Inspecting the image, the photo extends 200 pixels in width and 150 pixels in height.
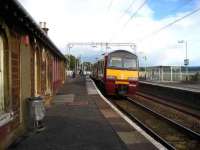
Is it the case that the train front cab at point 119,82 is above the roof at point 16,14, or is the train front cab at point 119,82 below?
below

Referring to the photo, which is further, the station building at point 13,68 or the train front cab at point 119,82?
the train front cab at point 119,82

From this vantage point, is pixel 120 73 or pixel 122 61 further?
pixel 122 61

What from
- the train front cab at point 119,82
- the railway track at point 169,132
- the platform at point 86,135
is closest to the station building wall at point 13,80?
the platform at point 86,135

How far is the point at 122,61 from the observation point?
27.5 m

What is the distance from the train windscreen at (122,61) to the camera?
27.3 metres

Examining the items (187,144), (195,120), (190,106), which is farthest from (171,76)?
(187,144)

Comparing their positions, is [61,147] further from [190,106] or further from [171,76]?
[171,76]

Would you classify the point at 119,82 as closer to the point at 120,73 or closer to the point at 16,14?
the point at 120,73

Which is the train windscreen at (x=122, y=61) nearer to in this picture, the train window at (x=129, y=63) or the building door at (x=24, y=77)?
the train window at (x=129, y=63)

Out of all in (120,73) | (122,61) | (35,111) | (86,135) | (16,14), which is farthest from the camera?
(122,61)

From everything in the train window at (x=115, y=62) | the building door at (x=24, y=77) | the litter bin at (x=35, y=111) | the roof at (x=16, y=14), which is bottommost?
the litter bin at (x=35, y=111)

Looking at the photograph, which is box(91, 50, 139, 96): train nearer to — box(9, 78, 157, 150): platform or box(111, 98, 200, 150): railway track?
box(111, 98, 200, 150): railway track

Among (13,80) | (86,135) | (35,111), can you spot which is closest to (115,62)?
(35,111)

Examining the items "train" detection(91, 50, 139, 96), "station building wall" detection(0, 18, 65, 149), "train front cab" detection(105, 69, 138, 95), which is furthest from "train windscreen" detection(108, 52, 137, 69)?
"station building wall" detection(0, 18, 65, 149)
